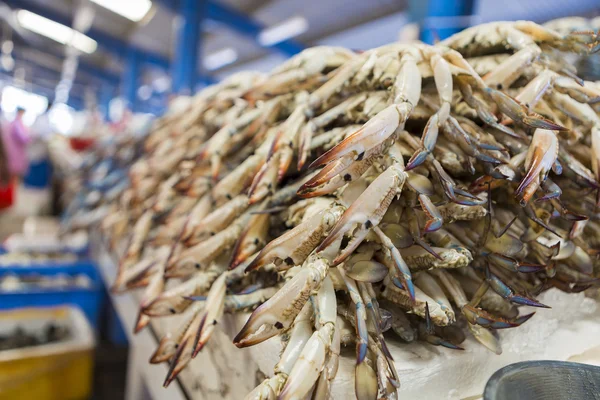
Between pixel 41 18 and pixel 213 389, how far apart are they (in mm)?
12377

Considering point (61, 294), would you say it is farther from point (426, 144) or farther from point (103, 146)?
point (426, 144)

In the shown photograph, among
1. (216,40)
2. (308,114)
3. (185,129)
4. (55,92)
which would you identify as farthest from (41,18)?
(55,92)

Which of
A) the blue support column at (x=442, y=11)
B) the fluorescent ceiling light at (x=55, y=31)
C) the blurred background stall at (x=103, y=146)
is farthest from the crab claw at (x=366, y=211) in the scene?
the fluorescent ceiling light at (x=55, y=31)

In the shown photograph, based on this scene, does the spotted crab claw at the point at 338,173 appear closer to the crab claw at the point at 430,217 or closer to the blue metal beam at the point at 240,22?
the crab claw at the point at 430,217

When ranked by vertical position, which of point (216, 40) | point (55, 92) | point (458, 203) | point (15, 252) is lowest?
point (55, 92)

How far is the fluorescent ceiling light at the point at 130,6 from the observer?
25.4ft

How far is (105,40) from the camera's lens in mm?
11609

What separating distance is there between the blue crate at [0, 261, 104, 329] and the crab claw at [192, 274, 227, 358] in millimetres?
2132

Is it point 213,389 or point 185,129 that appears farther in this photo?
point 185,129

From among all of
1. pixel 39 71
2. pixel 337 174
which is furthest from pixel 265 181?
pixel 39 71

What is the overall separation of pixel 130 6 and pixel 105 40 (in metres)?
4.34

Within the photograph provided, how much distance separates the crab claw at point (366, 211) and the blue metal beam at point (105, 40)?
11720 millimetres

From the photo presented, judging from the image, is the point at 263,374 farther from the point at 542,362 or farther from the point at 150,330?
the point at 150,330

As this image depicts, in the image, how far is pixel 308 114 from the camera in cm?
80
